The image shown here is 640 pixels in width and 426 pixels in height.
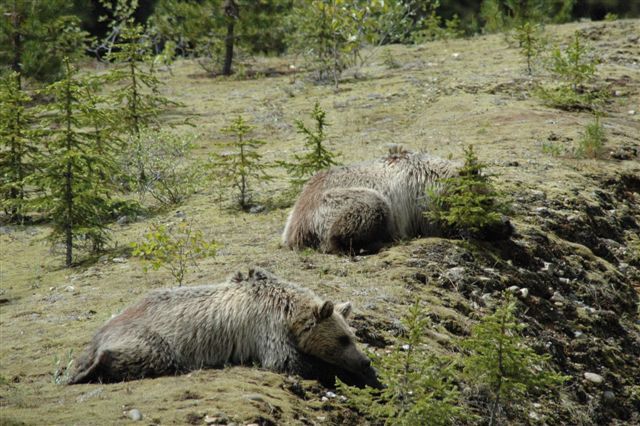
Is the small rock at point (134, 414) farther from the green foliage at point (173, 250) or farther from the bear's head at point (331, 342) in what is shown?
the green foliage at point (173, 250)

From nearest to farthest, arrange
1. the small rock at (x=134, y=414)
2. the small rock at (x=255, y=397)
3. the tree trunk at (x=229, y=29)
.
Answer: the small rock at (x=134, y=414), the small rock at (x=255, y=397), the tree trunk at (x=229, y=29)

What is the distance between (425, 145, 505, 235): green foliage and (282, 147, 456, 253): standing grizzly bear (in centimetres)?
27

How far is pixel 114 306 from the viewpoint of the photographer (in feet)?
29.0

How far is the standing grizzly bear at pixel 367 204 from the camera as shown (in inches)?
368

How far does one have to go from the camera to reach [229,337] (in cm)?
668

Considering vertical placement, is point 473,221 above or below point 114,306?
above

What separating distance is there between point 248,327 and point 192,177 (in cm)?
761

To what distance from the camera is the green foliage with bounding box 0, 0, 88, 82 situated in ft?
67.9

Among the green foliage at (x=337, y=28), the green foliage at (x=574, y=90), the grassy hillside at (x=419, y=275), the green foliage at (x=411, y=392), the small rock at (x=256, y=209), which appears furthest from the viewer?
the green foliage at (x=337, y=28)

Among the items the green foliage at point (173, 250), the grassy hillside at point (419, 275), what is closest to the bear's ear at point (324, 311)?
the grassy hillside at point (419, 275)

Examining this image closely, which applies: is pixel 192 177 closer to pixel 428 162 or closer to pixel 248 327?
pixel 428 162

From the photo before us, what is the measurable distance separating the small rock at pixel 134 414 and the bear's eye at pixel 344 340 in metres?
1.71

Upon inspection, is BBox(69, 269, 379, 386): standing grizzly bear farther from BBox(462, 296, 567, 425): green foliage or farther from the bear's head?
BBox(462, 296, 567, 425): green foliage

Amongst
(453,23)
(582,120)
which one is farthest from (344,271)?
(453,23)
